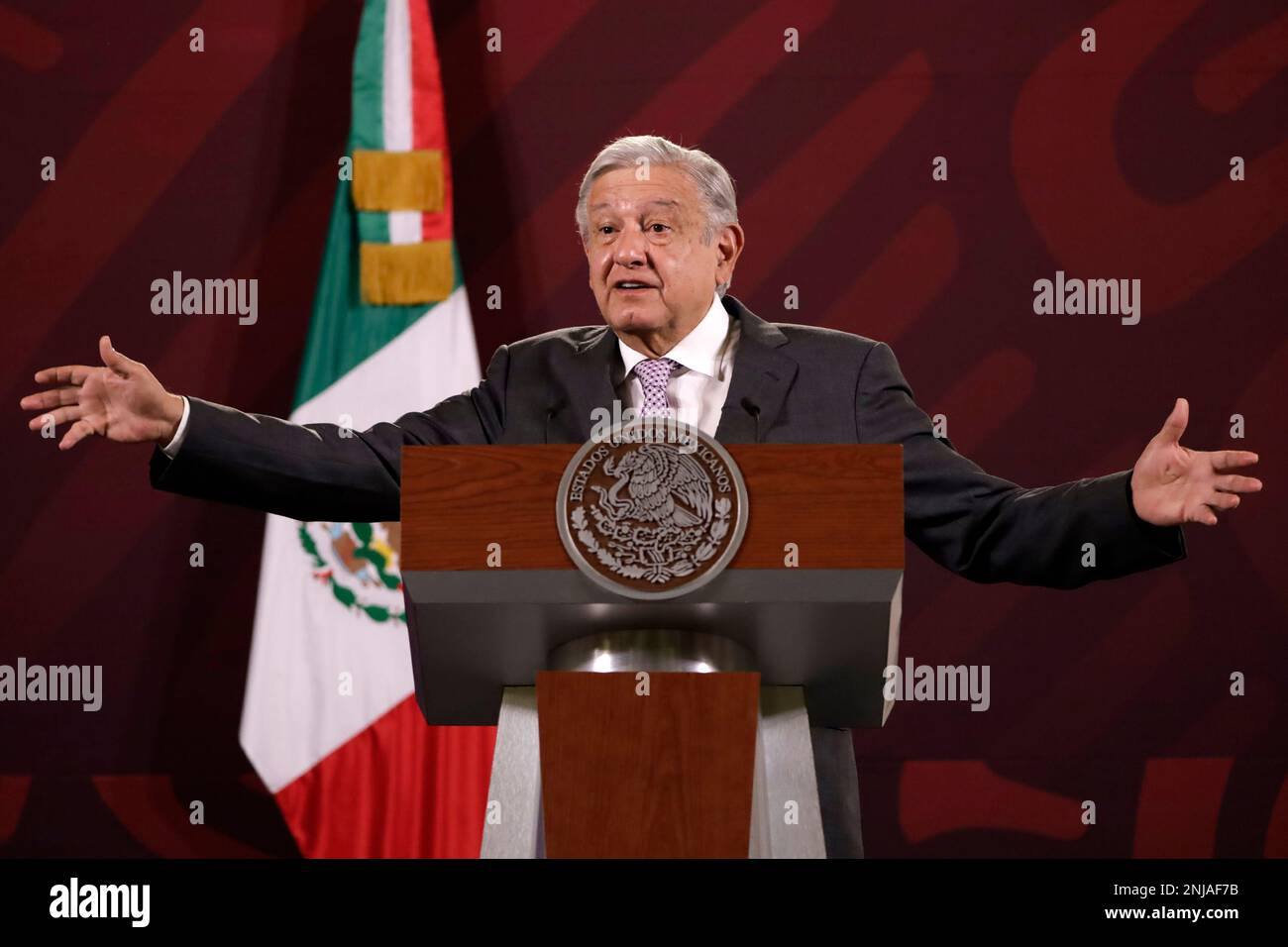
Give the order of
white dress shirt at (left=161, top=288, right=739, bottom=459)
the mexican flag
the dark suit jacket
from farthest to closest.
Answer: the mexican flag → white dress shirt at (left=161, top=288, right=739, bottom=459) → the dark suit jacket

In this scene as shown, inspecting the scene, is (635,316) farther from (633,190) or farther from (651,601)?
(651,601)

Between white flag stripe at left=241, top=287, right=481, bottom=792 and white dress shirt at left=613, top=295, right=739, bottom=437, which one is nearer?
white dress shirt at left=613, top=295, right=739, bottom=437

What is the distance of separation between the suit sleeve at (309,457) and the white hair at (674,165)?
0.29 m

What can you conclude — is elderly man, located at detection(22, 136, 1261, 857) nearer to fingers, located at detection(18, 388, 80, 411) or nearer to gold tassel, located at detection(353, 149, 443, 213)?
fingers, located at detection(18, 388, 80, 411)

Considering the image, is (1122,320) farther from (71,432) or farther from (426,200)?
(71,432)

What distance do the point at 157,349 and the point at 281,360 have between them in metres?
0.34

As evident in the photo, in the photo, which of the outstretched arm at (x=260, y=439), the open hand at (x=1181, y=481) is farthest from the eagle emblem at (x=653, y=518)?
the open hand at (x=1181, y=481)

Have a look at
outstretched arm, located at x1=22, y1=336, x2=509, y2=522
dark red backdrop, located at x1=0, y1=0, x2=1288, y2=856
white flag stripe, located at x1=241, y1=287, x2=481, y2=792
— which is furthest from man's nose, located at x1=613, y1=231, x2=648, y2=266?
dark red backdrop, located at x1=0, y1=0, x2=1288, y2=856

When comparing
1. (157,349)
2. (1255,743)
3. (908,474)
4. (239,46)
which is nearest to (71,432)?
(908,474)

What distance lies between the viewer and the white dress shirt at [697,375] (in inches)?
81.7

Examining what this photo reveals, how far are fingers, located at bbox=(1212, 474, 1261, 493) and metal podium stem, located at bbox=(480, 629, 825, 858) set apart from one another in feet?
1.58

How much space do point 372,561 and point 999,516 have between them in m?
2.31

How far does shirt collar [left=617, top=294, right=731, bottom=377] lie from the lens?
2.11 metres

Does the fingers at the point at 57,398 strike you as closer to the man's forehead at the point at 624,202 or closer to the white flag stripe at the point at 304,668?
the man's forehead at the point at 624,202
